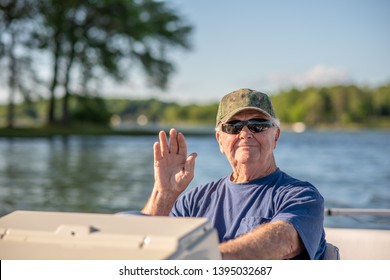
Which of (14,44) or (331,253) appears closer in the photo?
(331,253)

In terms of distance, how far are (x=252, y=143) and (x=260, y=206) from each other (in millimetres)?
198

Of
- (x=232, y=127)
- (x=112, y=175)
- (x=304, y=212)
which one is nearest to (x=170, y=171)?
(x=232, y=127)

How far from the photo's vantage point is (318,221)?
1.78 metres

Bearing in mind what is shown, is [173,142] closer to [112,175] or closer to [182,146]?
[182,146]

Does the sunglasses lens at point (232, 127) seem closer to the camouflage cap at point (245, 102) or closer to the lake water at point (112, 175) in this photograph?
the camouflage cap at point (245, 102)

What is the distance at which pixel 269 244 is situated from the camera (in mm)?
1628

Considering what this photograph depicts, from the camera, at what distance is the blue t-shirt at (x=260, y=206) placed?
174cm

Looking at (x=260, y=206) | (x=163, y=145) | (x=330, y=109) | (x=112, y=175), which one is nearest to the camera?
(x=260, y=206)

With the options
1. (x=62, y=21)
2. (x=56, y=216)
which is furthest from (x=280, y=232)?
(x=62, y=21)

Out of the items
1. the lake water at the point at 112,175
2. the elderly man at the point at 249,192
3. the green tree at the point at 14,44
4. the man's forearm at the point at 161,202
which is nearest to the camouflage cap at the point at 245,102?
the elderly man at the point at 249,192

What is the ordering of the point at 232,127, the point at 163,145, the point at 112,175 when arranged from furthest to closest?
the point at 112,175
the point at 163,145
the point at 232,127

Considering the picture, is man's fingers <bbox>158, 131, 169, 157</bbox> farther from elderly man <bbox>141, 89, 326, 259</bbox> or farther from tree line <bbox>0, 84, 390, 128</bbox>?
tree line <bbox>0, 84, 390, 128</bbox>

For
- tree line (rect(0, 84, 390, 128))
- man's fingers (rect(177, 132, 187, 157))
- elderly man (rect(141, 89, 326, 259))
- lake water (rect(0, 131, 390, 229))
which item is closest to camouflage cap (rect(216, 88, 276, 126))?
elderly man (rect(141, 89, 326, 259))

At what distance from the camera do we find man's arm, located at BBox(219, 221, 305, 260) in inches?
61.3
